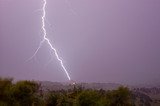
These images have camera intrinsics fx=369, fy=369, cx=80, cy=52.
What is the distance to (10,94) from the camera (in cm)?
4694

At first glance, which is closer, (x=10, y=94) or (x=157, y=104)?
(x=10, y=94)

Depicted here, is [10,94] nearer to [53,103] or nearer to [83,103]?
[53,103]

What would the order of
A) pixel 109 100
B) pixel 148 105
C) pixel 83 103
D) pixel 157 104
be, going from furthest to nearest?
pixel 157 104, pixel 148 105, pixel 109 100, pixel 83 103

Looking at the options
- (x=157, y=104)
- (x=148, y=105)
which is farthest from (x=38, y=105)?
(x=157, y=104)

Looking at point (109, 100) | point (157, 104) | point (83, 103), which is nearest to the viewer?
point (83, 103)

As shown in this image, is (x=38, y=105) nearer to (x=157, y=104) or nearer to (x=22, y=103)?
(x=22, y=103)

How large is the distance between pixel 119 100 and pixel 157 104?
220 feet

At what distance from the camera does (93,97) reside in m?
46.7

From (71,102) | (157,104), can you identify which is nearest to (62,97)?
(71,102)

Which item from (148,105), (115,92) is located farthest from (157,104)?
(115,92)

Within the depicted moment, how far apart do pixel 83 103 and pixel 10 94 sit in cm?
937

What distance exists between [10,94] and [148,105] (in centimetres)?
6182

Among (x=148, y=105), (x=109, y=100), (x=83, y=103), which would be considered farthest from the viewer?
(x=148, y=105)

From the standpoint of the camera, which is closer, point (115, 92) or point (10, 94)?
point (10, 94)
